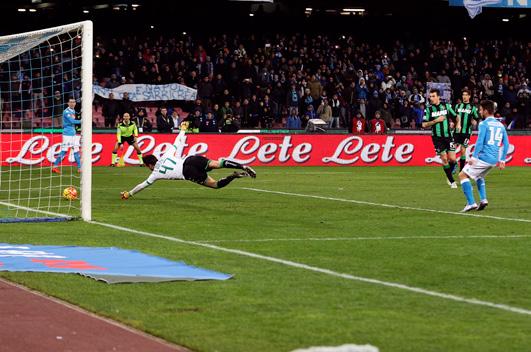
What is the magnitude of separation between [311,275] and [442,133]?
16032 millimetres

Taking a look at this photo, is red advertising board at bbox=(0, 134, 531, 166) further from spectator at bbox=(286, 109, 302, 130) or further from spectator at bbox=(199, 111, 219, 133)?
spectator at bbox=(286, 109, 302, 130)

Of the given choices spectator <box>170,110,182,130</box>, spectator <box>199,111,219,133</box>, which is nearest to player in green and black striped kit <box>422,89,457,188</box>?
spectator <box>199,111,219,133</box>

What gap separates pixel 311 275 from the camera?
1131 centimetres

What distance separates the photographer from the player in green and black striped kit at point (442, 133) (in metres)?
26.3

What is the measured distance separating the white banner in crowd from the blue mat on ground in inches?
1035

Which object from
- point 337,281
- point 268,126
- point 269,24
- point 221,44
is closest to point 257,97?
point 268,126

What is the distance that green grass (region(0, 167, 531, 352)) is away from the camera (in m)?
8.32

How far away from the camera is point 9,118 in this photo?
34.8m

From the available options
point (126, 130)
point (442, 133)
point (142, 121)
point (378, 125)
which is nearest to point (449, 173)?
point (442, 133)

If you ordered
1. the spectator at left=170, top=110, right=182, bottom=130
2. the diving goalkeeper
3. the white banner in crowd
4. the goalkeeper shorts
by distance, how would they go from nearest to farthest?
the diving goalkeeper < the goalkeeper shorts < the spectator at left=170, top=110, right=182, bottom=130 < the white banner in crowd

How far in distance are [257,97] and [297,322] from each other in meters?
33.5

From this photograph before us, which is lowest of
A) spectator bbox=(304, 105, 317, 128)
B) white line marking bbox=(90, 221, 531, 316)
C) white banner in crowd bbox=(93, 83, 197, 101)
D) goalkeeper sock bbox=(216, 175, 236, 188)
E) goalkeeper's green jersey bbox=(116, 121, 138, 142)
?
white line marking bbox=(90, 221, 531, 316)

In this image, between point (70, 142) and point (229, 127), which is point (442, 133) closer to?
point (70, 142)

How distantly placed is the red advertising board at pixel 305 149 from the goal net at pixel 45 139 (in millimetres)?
2459
